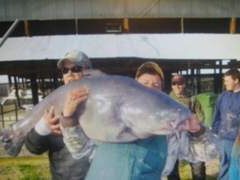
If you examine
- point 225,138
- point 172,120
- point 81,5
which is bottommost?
point 225,138

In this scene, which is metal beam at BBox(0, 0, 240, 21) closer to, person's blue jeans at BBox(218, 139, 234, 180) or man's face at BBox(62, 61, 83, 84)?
person's blue jeans at BBox(218, 139, 234, 180)

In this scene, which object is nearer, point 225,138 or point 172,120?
point 172,120

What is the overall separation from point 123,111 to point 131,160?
20.4 inches

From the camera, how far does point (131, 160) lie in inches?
88.1

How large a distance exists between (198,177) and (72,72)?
514 centimetres

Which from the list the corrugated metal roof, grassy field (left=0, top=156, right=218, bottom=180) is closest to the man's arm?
grassy field (left=0, top=156, right=218, bottom=180)

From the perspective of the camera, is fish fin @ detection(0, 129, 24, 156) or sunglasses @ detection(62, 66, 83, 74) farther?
sunglasses @ detection(62, 66, 83, 74)

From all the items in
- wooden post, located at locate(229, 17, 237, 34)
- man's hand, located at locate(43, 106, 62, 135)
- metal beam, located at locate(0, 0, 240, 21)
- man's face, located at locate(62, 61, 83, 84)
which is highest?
metal beam, located at locate(0, 0, 240, 21)

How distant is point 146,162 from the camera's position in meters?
2.28

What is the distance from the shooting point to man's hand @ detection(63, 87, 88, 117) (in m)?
1.86

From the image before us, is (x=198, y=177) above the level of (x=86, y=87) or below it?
below

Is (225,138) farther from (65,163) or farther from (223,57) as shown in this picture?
(223,57)

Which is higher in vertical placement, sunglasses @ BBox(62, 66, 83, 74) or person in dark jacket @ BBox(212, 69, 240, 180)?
sunglasses @ BBox(62, 66, 83, 74)

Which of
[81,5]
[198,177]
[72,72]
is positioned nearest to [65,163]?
[72,72]
